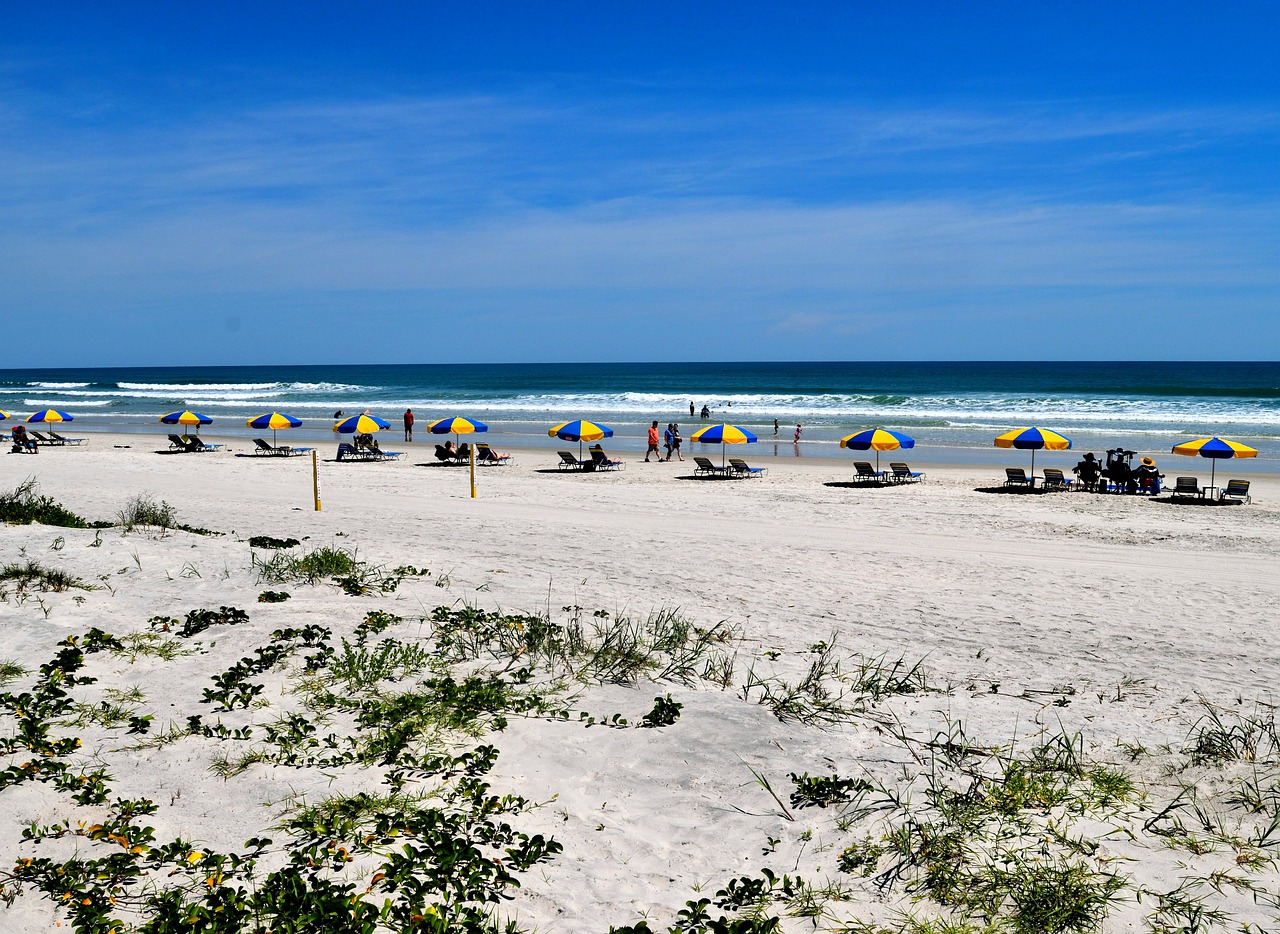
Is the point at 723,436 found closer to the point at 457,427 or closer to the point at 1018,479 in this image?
the point at 1018,479

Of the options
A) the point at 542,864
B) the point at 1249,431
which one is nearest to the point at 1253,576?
the point at 542,864

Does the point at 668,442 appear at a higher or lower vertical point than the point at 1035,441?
lower

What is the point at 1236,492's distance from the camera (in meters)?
17.2

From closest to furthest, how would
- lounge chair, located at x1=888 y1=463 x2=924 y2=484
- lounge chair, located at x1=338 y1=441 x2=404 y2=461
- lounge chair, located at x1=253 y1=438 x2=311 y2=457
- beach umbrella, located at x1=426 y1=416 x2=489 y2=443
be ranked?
lounge chair, located at x1=888 y1=463 x2=924 y2=484 < beach umbrella, located at x1=426 y1=416 x2=489 y2=443 < lounge chair, located at x1=338 y1=441 x2=404 y2=461 < lounge chair, located at x1=253 y1=438 x2=311 y2=457

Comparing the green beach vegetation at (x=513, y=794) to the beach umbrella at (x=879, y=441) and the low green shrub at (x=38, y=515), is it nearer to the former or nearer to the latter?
the low green shrub at (x=38, y=515)

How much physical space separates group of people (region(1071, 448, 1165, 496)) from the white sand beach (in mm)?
2498

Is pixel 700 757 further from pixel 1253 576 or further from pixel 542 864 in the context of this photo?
pixel 1253 576

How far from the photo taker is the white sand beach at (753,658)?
4262 millimetres

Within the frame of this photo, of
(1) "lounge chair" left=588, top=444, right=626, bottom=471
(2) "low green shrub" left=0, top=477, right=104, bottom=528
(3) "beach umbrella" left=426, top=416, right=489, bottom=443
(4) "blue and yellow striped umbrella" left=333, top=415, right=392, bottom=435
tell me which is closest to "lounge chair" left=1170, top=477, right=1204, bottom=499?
→ (1) "lounge chair" left=588, top=444, right=626, bottom=471

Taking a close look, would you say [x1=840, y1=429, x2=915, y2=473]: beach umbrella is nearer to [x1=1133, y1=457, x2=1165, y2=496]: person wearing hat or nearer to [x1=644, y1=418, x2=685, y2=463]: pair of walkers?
[x1=1133, y1=457, x2=1165, y2=496]: person wearing hat

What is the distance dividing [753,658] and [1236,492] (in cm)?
1436

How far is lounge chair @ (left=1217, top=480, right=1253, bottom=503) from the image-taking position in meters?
17.2

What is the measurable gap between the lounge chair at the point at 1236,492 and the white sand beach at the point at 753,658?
1.60 metres

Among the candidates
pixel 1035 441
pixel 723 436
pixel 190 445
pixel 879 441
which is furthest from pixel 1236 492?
pixel 190 445
